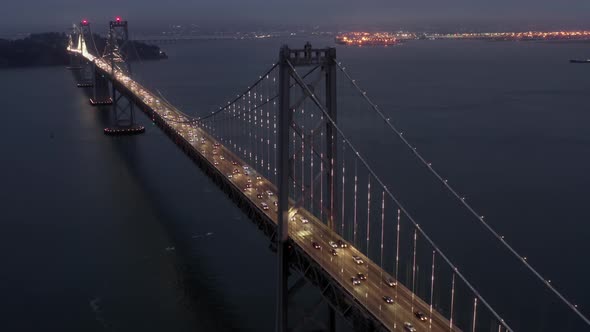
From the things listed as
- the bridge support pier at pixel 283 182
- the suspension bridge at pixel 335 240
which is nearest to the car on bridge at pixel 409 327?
the suspension bridge at pixel 335 240

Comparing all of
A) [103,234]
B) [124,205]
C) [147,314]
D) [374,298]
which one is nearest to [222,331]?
[147,314]

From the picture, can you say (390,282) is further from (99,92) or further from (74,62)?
(74,62)

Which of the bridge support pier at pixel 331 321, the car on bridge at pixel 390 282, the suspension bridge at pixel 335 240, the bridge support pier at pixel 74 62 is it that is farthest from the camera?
the bridge support pier at pixel 74 62

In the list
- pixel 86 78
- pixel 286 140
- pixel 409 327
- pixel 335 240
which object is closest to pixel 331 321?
pixel 335 240

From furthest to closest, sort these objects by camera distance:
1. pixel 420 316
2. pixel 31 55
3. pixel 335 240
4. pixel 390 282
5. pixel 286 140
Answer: pixel 31 55 < pixel 335 240 < pixel 286 140 < pixel 390 282 < pixel 420 316

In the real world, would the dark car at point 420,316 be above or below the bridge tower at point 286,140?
below

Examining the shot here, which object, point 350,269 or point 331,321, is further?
point 331,321

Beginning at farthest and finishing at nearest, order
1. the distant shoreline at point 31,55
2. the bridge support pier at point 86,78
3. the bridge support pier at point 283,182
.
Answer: the distant shoreline at point 31,55 → the bridge support pier at point 86,78 → the bridge support pier at point 283,182

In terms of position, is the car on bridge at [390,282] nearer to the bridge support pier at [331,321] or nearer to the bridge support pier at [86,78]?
the bridge support pier at [331,321]
